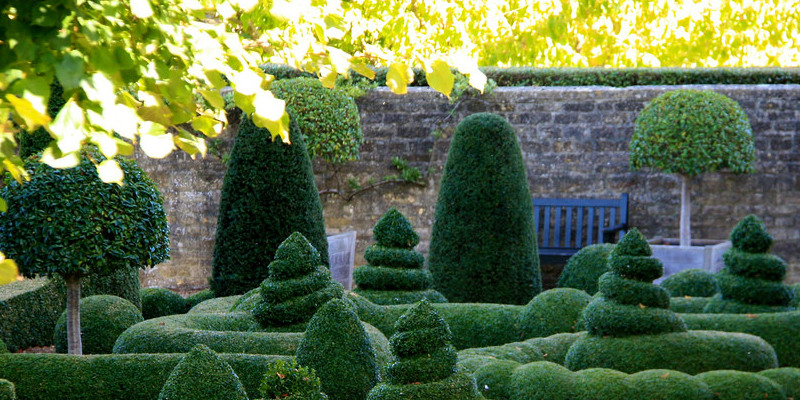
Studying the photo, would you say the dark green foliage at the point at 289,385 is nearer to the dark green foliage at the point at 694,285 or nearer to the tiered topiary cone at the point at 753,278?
the tiered topiary cone at the point at 753,278

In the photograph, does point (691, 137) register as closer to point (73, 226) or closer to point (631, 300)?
point (631, 300)

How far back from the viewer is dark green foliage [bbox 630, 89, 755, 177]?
1145cm

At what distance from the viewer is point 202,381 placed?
463 centimetres

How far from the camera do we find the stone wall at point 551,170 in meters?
12.5

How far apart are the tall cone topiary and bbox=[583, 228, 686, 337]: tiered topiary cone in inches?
114

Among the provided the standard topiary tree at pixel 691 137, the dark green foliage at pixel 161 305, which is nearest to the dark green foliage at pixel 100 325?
the dark green foliage at pixel 161 305

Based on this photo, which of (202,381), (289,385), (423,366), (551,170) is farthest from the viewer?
(551,170)

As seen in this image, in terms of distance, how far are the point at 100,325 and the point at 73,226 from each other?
4.05 feet

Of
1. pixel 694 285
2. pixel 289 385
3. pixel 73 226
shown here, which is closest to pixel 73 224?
pixel 73 226

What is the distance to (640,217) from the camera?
1278cm

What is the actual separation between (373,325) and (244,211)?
2692 mm

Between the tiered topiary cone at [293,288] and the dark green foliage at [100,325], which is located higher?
the tiered topiary cone at [293,288]

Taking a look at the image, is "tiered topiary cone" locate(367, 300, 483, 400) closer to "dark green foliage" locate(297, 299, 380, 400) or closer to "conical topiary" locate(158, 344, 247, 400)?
A: "dark green foliage" locate(297, 299, 380, 400)

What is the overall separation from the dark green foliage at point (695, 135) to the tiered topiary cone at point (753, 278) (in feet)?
12.0
